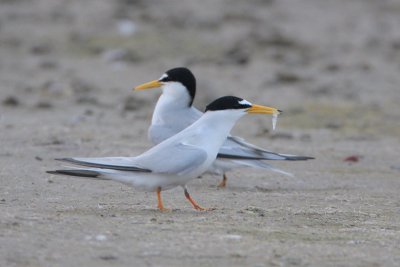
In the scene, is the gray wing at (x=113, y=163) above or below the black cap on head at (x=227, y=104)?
below

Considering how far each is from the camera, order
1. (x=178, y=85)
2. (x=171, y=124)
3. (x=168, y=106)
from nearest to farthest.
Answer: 1. (x=171, y=124)
2. (x=168, y=106)
3. (x=178, y=85)

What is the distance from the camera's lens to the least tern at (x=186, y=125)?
23.4ft

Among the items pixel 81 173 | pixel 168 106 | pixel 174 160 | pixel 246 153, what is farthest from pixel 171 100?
pixel 81 173

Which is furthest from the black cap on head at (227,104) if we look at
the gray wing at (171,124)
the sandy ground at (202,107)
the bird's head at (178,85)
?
the bird's head at (178,85)

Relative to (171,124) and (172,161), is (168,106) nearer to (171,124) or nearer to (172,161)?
(171,124)

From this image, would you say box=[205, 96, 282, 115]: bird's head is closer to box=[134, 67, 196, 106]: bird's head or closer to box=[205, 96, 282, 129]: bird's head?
box=[205, 96, 282, 129]: bird's head

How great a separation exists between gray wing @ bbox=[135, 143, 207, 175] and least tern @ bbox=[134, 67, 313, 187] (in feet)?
4.21

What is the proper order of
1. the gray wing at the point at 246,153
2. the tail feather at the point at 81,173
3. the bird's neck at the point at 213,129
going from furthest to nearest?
the gray wing at the point at 246,153 < the bird's neck at the point at 213,129 < the tail feather at the point at 81,173

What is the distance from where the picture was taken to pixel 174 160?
228 inches

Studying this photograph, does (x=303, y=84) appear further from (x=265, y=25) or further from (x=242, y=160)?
(x=242, y=160)

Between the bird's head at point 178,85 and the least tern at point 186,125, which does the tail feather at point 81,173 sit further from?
the bird's head at point 178,85

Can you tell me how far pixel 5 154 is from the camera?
24.8 feet

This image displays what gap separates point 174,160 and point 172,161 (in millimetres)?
13

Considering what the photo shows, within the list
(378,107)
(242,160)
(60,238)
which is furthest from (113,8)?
(60,238)
